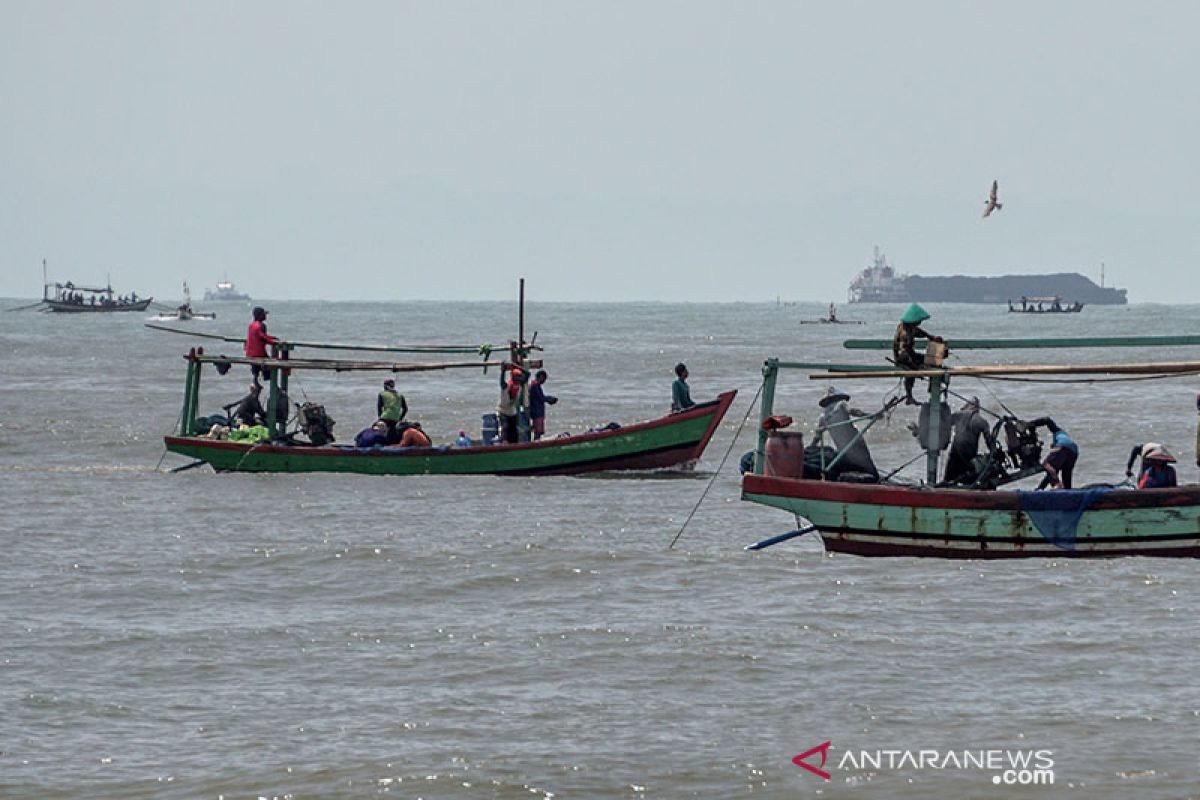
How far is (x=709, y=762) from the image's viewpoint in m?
10.5

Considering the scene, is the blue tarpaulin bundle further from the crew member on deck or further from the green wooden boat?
the green wooden boat

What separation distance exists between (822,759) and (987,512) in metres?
6.05

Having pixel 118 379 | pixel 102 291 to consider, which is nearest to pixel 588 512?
pixel 118 379

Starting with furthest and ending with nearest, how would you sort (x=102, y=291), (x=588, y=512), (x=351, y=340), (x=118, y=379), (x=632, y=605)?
1. (x=102, y=291)
2. (x=351, y=340)
3. (x=118, y=379)
4. (x=588, y=512)
5. (x=632, y=605)

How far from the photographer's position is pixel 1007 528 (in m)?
16.1

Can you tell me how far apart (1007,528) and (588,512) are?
6643mm

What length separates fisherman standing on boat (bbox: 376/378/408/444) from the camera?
24625mm

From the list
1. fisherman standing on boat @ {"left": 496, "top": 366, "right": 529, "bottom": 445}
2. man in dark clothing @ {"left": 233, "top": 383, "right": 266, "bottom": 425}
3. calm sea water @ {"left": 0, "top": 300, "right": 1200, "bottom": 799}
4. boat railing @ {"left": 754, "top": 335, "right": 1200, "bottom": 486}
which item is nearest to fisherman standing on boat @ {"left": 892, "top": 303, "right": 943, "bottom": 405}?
boat railing @ {"left": 754, "top": 335, "right": 1200, "bottom": 486}

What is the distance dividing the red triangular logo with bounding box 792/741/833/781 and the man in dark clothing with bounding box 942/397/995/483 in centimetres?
628

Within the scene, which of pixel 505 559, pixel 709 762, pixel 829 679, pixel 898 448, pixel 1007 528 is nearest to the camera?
pixel 709 762

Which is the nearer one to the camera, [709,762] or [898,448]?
[709,762]

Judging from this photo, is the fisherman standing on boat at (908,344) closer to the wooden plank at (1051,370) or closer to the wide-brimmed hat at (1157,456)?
the wooden plank at (1051,370)

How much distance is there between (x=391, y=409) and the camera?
2470 centimetres

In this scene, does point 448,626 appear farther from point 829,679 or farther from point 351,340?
point 351,340
